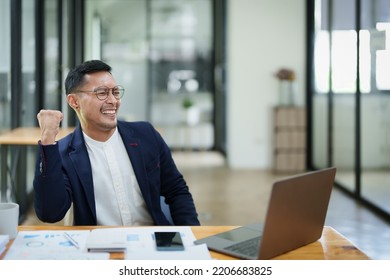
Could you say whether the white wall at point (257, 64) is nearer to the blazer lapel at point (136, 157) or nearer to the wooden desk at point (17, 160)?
the wooden desk at point (17, 160)

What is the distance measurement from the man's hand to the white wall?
210 inches

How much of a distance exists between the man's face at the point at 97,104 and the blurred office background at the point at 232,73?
3.02 feet

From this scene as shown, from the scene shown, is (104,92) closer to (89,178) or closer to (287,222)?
(89,178)

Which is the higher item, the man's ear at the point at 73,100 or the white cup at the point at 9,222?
the man's ear at the point at 73,100

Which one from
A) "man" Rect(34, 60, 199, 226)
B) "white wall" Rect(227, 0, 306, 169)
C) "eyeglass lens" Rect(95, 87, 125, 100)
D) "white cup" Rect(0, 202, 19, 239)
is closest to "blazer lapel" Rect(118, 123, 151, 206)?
"man" Rect(34, 60, 199, 226)

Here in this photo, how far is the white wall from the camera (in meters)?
6.64

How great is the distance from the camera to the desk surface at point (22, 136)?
2.96 m

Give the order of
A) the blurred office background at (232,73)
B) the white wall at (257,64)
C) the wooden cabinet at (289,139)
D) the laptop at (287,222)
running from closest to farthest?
the laptop at (287,222)
the blurred office background at (232,73)
the wooden cabinet at (289,139)
the white wall at (257,64)

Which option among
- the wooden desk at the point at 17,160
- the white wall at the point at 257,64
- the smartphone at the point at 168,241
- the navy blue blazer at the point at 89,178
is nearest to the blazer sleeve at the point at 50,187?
the navy blue blazer at the point at 89,178

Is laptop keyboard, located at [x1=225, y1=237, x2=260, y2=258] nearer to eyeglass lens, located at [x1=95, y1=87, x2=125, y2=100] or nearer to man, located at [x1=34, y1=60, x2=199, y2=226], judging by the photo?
man, located at [x1=34, y1=60, x2=199, y2=226]

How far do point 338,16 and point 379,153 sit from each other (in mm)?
1696

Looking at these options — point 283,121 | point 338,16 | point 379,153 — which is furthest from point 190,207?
point 283,121
